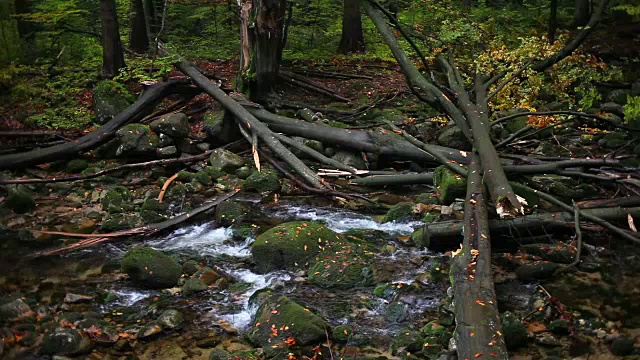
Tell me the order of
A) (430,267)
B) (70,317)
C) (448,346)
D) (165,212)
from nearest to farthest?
(448,346) < (70,317) < (430,267) < (165,212)

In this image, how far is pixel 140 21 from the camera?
16.3m

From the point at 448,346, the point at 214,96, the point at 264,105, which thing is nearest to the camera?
the point at 448,346

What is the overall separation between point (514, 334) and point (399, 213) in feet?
11.9

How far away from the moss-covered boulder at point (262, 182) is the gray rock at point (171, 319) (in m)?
4.45

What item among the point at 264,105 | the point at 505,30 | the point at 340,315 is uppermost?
the point at 505,30

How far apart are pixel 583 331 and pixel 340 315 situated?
257 centimetres

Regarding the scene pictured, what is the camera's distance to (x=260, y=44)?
40.4ft

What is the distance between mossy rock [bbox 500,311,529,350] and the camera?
5402 millimetres

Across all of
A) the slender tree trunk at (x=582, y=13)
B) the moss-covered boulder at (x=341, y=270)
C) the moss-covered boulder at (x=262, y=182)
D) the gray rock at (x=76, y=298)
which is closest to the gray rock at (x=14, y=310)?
the gray rock at (x=76, y=298)

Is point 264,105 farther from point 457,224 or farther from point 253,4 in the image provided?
point 457,224

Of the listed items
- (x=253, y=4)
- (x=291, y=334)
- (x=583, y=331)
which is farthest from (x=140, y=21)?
(x=583, y=331)

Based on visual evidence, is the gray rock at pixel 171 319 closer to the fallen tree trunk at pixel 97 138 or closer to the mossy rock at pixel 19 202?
the mossy rock at pixel 19 202

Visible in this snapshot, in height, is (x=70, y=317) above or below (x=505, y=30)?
below

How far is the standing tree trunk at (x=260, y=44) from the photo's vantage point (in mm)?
12023
